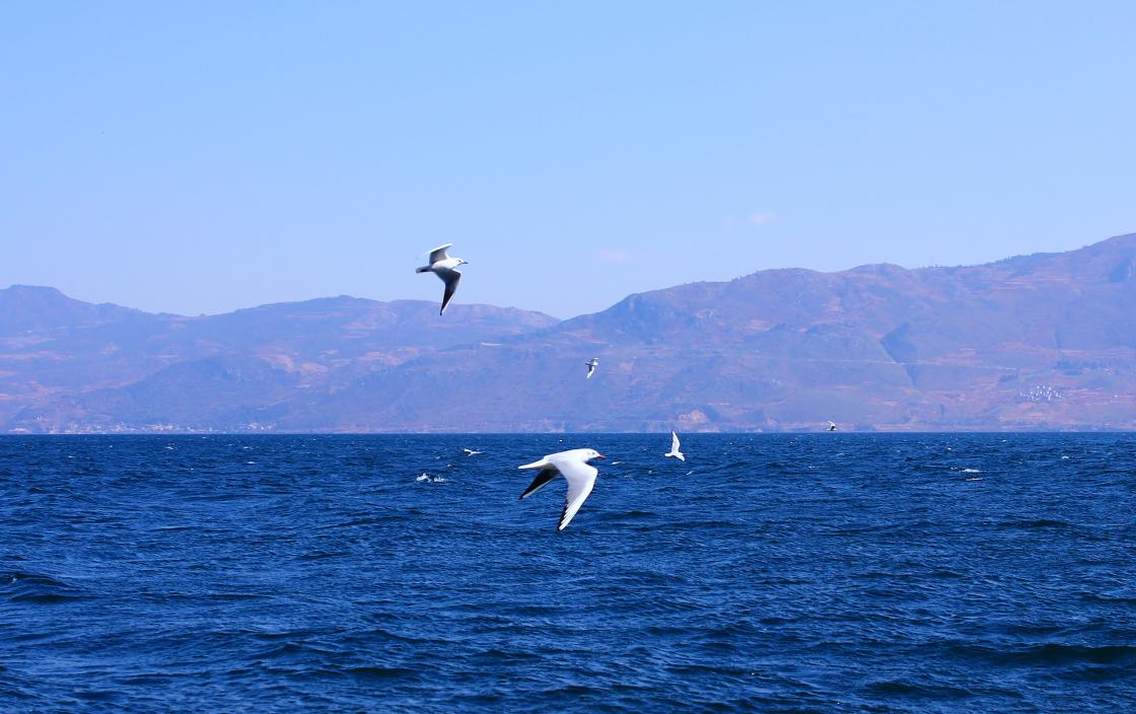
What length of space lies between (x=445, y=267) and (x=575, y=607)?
433 inches

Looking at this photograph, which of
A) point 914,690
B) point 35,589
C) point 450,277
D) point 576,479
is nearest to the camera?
point 576,479

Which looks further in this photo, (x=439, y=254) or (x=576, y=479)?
(x=439, y=254)

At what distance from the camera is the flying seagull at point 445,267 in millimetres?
30781

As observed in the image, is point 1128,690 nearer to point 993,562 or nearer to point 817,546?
point 993,562

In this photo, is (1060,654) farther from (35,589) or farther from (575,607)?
(35,589)

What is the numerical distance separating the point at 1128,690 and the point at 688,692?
932 cm

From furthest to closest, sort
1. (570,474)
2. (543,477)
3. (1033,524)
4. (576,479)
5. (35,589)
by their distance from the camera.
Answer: (1033,524), (35,589), (570,474), (576,479), (543,477)

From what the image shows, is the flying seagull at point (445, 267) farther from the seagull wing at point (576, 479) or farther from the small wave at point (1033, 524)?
the small wave at point (1033, 524)

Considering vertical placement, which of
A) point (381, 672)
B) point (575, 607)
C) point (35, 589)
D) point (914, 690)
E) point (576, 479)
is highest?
point (576, 479)

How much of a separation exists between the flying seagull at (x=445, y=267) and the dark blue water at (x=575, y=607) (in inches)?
333

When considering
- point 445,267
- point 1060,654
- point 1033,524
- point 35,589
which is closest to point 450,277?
point 445,267

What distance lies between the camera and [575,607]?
3728 cm

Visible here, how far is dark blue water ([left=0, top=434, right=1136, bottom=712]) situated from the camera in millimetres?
28688

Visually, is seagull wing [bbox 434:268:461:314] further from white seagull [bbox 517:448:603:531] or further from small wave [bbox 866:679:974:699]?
small wave [bbox 866:679:974:699]
